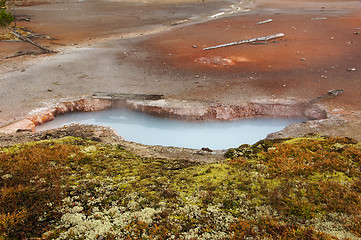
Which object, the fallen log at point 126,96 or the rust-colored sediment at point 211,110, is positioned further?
the fallen log at point 126,96

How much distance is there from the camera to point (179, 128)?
11.4m

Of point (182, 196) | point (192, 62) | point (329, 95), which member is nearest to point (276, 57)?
point (192, 62)

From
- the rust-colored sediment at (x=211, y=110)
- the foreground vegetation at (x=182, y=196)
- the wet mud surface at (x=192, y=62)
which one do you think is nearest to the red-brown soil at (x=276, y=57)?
the wet mud surface at (x=192, y=62)

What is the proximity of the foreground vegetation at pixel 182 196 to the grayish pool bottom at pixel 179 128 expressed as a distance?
4.85m

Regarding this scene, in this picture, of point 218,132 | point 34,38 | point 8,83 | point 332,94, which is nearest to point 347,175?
point 218,132

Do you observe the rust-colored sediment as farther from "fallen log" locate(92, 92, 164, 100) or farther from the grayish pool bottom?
"fallen log" locate(92, 92, 164, 100)

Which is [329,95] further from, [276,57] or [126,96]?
[126,96]

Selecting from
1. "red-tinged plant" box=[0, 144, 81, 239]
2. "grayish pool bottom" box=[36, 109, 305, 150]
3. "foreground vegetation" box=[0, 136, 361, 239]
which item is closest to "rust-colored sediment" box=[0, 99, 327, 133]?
"grayish pool bottom" box=[36, 109, 305, 150]

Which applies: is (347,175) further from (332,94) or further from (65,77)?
(65,77)

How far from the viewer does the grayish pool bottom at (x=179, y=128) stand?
10609mm

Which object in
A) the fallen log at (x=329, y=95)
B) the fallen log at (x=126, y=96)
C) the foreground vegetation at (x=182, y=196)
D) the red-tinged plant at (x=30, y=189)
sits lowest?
the fallen log at (x=329, y=95)

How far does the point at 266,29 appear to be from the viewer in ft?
85.1

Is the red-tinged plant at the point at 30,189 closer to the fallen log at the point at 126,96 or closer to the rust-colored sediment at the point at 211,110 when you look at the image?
the rust-colored sediment at the point at 211,110

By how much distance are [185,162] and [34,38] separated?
24.2 meters
